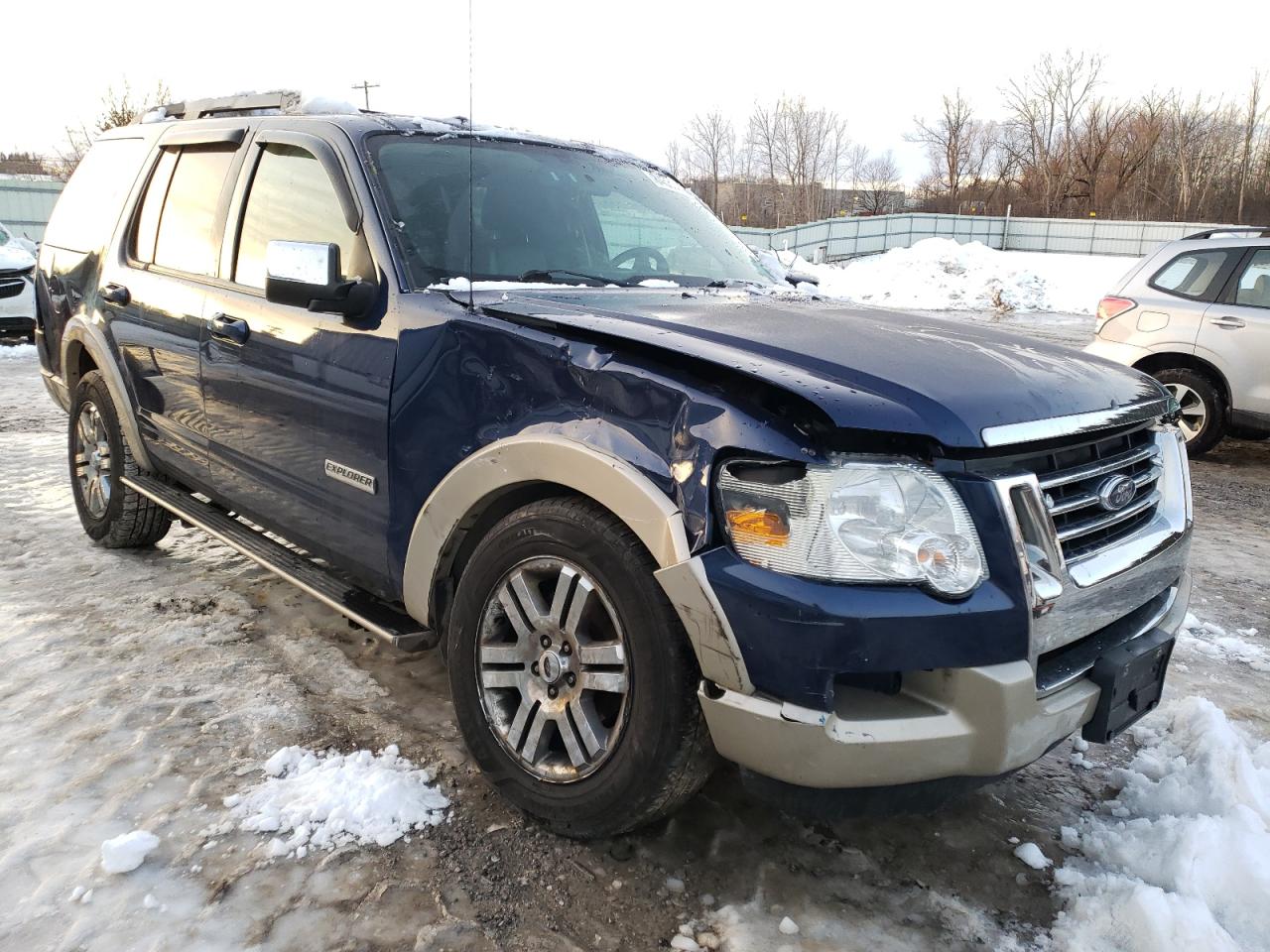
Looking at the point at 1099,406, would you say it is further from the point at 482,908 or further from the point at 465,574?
the point at 482,908

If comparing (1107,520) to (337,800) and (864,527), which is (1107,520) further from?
(337,800)

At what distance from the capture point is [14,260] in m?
11.7

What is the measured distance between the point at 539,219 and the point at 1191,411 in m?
6.07

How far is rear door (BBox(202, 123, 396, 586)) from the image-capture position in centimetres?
276

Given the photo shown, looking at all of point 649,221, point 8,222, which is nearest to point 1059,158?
point 8,222

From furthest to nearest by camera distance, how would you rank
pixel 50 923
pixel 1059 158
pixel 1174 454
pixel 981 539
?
pixel 1059 158 < pixel 1174 454 < pixel 50 923 < pixel 981 539

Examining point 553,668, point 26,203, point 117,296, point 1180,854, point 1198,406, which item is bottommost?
point 1180,854

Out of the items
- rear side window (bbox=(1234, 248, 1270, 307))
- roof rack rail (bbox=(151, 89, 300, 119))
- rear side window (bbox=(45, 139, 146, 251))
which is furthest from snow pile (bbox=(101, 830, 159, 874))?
rear side window (bbox=(1234, 248, 1270, 307))

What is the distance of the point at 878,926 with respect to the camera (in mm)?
2131

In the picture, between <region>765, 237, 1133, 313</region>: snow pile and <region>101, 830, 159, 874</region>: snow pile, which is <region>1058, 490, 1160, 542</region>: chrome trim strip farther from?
<region>765, 237, 1133, 313</region>: snow pile

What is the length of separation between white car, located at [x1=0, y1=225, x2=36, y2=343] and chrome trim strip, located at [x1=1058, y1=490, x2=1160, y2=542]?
42.5 ft

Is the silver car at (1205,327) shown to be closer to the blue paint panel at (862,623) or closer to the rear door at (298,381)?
the blue paint panel at (862,623)

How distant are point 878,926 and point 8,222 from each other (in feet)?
95.2

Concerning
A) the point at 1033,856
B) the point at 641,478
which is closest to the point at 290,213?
the point at 641,478
